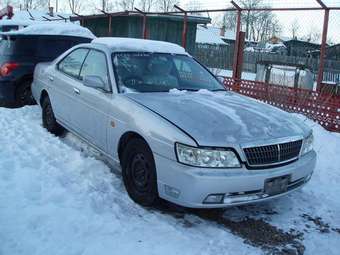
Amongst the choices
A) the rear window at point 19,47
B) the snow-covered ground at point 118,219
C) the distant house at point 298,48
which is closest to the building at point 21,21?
the rear window at point 19,47

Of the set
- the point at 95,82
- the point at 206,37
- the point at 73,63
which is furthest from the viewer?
the point at 206,37

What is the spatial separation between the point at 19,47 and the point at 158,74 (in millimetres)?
3944

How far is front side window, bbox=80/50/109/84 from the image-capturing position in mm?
5145

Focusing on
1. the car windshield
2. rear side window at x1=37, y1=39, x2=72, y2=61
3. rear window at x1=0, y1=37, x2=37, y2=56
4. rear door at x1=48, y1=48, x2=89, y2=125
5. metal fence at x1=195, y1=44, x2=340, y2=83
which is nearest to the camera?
the car windshield

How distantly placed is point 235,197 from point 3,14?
23925mm

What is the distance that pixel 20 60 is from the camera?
26.5 ft

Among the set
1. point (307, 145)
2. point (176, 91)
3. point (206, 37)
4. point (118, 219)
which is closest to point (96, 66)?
point (176, 91)

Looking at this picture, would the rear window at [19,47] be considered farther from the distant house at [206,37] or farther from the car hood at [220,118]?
the distant house at [206,37]

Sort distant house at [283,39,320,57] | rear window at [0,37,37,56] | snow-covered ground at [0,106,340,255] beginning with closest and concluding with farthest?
snow-covered ground at [0,106,340,255] < rear window at [0,37,37,56] < distant house at [283,39,320,57]

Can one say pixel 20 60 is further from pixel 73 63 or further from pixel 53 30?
pixel 73 63

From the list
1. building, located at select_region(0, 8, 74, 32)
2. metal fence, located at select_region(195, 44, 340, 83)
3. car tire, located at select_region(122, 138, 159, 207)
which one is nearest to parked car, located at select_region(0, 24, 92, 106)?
building, located at select_region(0, 8, 74, 32)

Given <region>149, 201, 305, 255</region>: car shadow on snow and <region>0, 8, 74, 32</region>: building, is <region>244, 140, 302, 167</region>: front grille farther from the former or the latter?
<region>0, 8, 74, 32</region>: building

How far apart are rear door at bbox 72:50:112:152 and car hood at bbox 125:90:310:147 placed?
0.42m

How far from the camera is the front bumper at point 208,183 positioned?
12.3 feet
